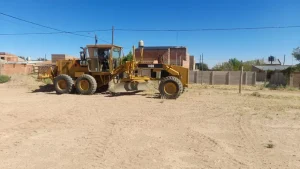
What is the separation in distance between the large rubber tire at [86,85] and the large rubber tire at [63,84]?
0.51m

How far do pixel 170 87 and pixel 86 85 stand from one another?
4796 millimetres

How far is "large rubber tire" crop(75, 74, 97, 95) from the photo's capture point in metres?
14.4

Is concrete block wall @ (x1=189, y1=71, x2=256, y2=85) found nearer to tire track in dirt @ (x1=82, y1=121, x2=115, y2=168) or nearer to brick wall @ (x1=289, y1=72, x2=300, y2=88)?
brick wall @ (x1=289, y1=72, x2=300, y2=88)

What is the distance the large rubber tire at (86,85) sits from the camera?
1440 cm

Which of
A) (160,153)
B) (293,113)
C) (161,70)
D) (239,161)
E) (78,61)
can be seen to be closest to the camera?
(239,161)

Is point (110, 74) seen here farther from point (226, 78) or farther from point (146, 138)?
point (226, 78)

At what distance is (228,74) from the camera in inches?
1177

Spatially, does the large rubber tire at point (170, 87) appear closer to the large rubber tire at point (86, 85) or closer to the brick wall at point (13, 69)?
the large rubber tire at point (86, 85)

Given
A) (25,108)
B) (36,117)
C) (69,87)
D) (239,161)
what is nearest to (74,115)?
(36,117)

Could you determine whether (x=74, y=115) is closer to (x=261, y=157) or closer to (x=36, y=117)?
(x=36, y=117)

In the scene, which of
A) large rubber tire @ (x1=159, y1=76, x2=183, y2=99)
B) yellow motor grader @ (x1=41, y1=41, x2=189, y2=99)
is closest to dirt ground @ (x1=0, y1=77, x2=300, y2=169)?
large rubber tire @ (x1=159, y1=76, x2=183, y2=99)

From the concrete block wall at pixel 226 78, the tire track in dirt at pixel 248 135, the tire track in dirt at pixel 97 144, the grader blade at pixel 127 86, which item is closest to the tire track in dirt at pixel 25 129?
the tire track in dirt at pixel 97 144

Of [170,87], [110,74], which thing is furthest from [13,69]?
[170,87]

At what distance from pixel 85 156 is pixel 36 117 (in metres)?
4.06
